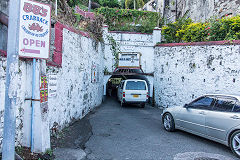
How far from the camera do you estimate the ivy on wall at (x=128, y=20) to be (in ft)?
56.1

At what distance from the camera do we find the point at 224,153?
516 centimetres

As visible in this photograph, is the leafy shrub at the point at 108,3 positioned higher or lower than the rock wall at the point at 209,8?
higher

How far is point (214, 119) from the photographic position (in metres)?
5.50

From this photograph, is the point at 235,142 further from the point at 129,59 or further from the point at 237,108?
the point at 129,59

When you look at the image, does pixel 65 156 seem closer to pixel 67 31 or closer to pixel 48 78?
pixel 48 78

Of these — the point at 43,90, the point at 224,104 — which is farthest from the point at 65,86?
→ the point at 224,104

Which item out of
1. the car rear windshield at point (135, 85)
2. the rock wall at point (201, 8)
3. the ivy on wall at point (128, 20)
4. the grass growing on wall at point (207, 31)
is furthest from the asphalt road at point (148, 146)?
the ivy on wall at point (128, 20)

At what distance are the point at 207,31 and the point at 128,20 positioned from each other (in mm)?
11128

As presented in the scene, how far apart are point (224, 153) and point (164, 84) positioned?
8.75 meters

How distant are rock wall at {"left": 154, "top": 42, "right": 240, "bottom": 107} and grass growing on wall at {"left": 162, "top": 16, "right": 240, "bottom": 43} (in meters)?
0.82

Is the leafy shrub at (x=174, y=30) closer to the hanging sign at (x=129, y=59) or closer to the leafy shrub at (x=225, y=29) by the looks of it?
the hanging sign at (x=129, y=59)

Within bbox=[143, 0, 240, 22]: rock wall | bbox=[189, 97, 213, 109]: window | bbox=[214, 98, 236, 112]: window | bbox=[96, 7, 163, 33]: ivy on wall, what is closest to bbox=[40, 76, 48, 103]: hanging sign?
bbox=[189, 97, 213, 109]: window

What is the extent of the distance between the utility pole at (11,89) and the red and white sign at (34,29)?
85 cm

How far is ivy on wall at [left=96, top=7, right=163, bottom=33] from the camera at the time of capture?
674 inches
